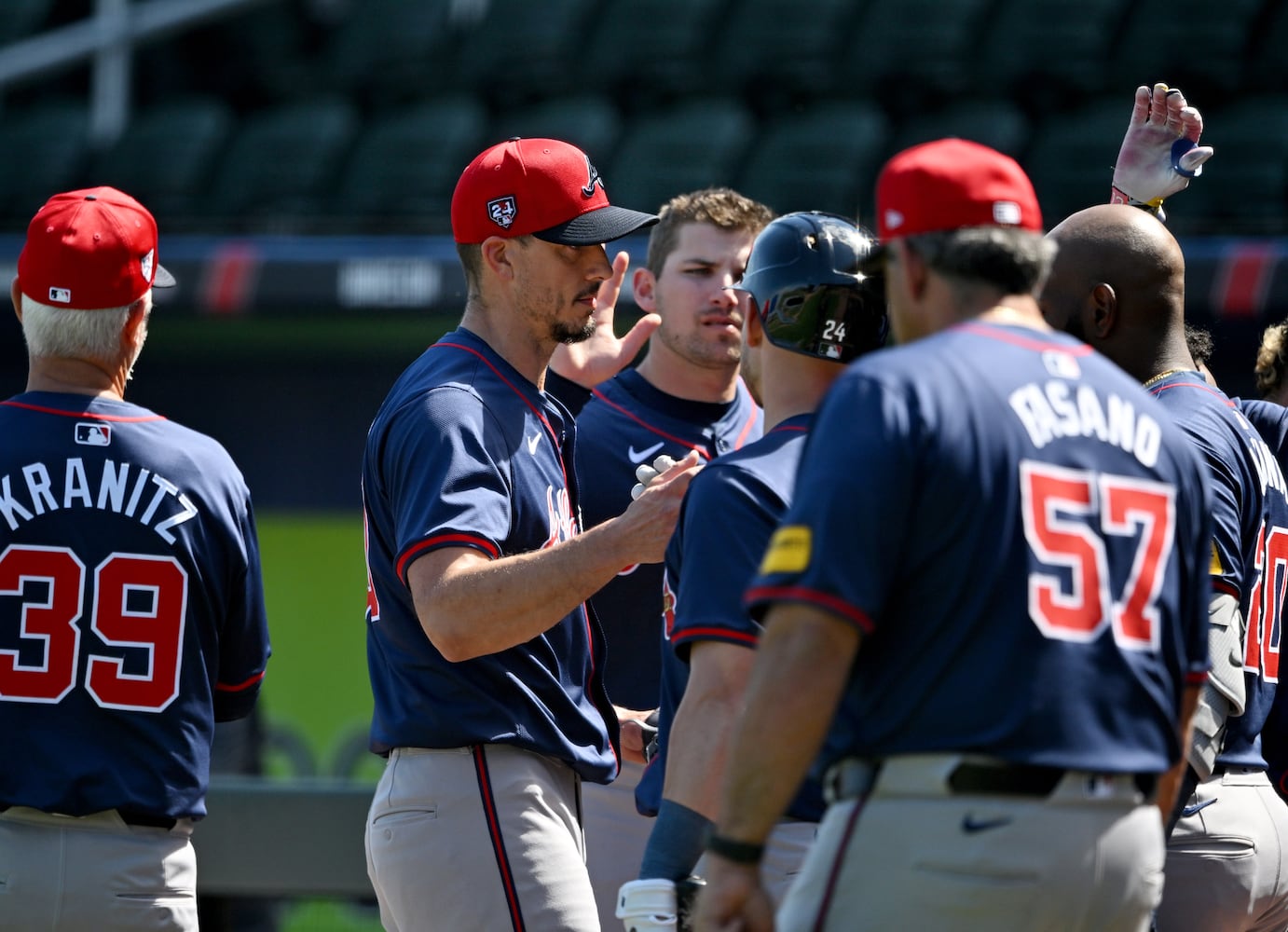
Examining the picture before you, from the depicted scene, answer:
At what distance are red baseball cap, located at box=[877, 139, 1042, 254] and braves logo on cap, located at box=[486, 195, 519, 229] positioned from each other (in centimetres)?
110

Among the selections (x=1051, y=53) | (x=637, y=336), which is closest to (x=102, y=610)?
(x=637, y=336)

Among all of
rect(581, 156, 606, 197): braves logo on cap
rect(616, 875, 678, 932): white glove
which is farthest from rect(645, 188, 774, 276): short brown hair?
Answer: rect(616, 875, 678, 932): white glove

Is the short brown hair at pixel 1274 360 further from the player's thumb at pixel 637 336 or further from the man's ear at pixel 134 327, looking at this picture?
the man's ear at pixel 134 327

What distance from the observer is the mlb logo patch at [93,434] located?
110 inches

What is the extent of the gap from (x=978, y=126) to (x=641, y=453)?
586 centimetres

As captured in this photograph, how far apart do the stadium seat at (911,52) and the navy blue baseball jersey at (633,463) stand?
6286mm

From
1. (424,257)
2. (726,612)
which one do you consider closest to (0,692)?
Answer: (726,612)

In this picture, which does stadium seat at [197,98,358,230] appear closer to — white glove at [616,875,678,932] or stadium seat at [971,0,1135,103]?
stadium seat at [971,0,1135,103]

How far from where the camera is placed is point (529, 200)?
3.01m

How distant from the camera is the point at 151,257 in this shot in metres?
3.01

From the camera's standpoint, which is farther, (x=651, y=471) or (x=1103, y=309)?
(x=1103, y=309)

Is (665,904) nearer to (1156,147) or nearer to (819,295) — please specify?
(819,295)

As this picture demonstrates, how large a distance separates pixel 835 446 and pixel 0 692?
5.14ft

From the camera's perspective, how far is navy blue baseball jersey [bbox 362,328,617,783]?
2672mm
